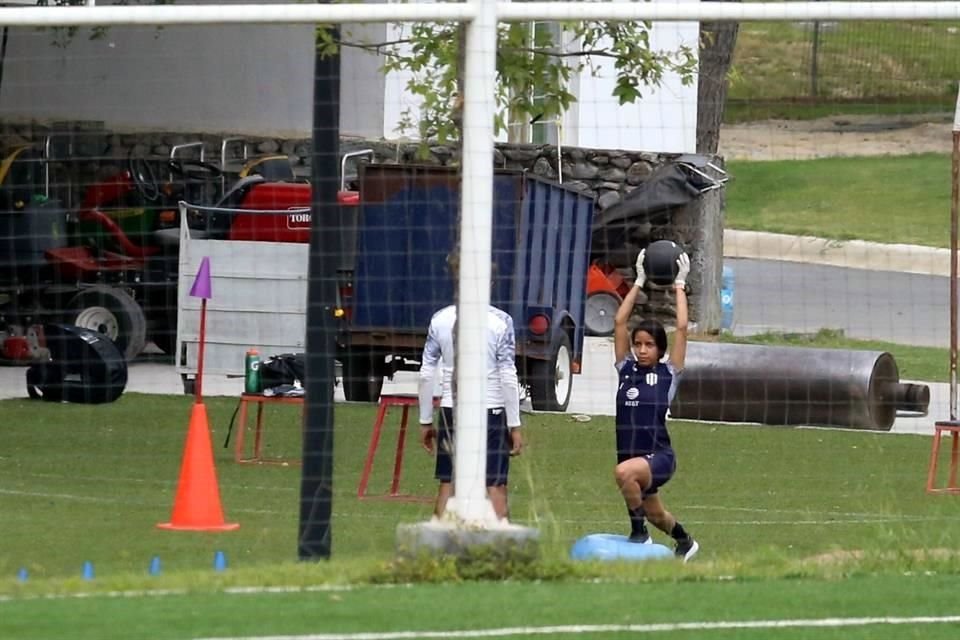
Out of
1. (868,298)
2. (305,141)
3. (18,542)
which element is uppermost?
(305,141)

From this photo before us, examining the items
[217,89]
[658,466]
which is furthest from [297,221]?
[658,466]

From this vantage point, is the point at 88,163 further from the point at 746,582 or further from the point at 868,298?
the point at 746,582

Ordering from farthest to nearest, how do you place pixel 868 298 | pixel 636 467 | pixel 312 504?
pixel 868 298, pixel 636 467, pixel 312 504

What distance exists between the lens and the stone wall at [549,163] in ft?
70.8

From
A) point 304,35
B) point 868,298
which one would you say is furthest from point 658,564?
point 868,298

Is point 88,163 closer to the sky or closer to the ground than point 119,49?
closer to the ground

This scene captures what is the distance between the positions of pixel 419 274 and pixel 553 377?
4.84 feet

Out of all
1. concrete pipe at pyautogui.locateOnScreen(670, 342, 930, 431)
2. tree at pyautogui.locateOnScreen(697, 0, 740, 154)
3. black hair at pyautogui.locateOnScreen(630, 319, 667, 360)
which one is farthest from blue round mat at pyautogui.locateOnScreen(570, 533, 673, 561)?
tree at pyautogui.locateOnScreen(697, 0, 740, 154)

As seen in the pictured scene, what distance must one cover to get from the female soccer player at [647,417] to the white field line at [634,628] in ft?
8.28

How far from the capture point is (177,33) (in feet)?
78.7

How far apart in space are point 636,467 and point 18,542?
10.5ft

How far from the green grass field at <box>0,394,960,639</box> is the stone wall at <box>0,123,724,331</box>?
5.75 m

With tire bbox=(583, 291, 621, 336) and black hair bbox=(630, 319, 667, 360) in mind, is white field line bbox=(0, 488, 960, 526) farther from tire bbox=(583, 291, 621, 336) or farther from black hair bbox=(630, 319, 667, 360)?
Answer: tire bbox=(583, 291, 621, 336)

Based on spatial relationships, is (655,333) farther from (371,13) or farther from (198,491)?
(371,13)
